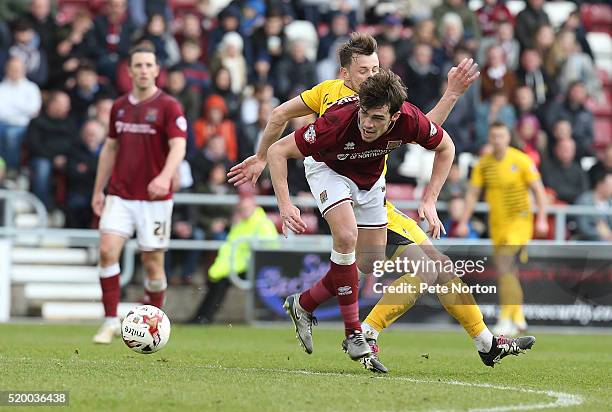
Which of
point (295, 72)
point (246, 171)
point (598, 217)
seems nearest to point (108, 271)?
point (246, 171)

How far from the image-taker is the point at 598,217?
16750mm

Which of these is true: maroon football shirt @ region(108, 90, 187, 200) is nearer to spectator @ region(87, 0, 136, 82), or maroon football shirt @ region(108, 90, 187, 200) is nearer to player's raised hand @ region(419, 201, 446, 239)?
player's raised hand @ region(419, 201, 446, 239)

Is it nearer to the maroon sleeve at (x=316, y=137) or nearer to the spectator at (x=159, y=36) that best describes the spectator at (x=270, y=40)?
the spectator at (x=159, y=36)

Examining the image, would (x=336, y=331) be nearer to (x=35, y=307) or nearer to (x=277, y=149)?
(x=35, y=307)

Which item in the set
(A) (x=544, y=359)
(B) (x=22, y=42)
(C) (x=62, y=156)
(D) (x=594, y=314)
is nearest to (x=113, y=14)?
(B) (x=22, y=42)

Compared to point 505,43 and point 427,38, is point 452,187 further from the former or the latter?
point 505,43

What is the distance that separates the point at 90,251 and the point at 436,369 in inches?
304

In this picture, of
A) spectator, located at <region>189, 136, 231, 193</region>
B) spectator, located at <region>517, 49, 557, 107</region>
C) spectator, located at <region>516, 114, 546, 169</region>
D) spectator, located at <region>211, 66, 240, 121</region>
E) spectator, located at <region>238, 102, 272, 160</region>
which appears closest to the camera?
spectator, located at <region>189, 136, 231, 193</region>

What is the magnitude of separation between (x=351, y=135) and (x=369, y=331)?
159cm

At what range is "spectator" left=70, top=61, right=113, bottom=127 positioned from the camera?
16.4 m

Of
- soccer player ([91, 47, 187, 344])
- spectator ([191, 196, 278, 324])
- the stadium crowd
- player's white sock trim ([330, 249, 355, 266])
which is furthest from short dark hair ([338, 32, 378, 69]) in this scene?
the stadium crowd

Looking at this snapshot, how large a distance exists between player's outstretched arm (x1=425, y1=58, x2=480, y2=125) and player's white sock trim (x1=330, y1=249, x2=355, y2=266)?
1.22 metres

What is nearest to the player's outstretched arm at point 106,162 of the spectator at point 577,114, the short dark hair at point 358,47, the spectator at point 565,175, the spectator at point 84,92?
the short dark hair at point 358,47

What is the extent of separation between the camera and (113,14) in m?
17.5
